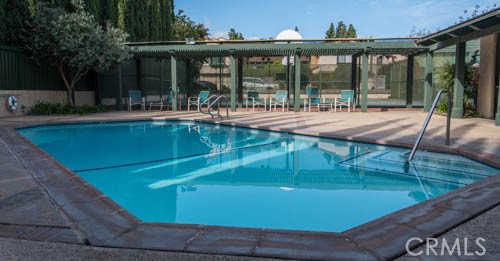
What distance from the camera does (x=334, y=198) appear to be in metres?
4.19

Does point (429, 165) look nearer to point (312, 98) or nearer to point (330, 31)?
point (312, 98)

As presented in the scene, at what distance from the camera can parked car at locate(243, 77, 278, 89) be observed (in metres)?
18.5

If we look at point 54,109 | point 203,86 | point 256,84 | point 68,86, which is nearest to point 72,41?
point 68,86

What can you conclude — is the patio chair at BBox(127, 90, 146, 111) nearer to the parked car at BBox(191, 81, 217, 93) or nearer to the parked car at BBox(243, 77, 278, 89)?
the parked car at BBox(191, 81, 217, 93)

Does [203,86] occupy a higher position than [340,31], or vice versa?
[340,31]

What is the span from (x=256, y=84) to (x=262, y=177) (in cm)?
1380

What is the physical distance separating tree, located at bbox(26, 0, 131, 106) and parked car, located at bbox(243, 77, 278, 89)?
6430 mm

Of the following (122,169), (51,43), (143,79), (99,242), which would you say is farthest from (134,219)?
(143,79)

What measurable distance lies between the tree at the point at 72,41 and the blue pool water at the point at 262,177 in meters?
5.51

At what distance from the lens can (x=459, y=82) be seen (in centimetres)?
1105

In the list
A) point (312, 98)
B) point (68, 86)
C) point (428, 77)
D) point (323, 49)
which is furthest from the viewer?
point (312, 98)

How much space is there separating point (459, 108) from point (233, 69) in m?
8.36

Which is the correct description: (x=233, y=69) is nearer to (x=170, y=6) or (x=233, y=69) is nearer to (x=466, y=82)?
(x=466, y=82)

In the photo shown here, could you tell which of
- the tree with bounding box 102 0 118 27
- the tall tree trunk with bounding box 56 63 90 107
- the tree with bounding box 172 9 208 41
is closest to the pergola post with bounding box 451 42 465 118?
the tall tree trunk with bounding box 56 63 90 107
